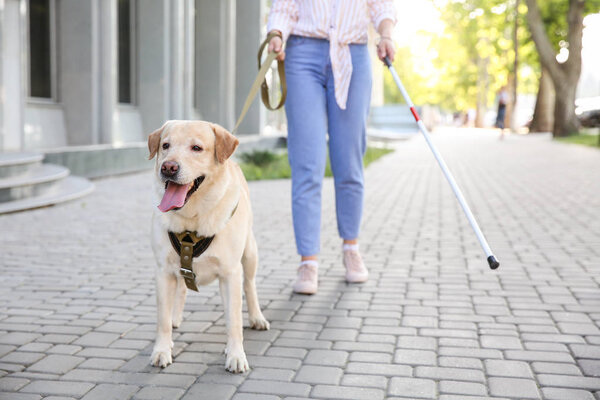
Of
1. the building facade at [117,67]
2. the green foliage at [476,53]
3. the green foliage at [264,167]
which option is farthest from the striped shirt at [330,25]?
the green foliage at [476,53]

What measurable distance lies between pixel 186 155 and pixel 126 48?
1366cm

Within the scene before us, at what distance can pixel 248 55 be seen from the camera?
73.2ft

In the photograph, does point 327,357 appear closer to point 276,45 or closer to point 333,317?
point 333,317

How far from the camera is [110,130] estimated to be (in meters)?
13.8

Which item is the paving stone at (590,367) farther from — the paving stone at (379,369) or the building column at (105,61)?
the building column at (105,61)

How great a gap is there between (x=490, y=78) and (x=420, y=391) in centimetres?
7011

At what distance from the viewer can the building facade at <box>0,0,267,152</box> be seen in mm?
11191

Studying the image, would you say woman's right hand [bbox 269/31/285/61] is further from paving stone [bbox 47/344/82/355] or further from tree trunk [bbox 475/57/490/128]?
tree trunk [bbox 475/57/490/128]

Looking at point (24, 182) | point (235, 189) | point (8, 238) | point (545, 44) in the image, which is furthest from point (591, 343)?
point (545, 44)

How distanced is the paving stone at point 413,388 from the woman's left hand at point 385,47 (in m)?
2.44

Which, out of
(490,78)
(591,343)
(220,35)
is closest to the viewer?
(591,343)

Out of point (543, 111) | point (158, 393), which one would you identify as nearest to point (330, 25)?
point (158, 393)

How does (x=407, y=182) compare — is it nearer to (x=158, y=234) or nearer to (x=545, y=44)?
(x=158, y=234)

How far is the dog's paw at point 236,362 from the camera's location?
11.2ft
